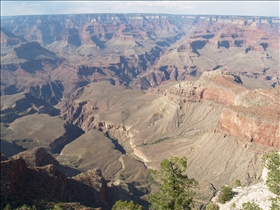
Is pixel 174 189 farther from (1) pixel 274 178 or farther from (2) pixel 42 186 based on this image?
(2) pixel 42 186

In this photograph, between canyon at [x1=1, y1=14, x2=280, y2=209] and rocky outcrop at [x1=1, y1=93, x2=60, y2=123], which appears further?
rocky outcrop at [x1=1, y1=93, x2=60, y2=123]

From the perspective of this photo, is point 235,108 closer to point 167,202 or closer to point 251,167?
point 251,167

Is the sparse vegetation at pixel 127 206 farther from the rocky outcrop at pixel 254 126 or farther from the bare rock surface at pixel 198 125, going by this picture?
the rocky outcrop at pixel 254 126

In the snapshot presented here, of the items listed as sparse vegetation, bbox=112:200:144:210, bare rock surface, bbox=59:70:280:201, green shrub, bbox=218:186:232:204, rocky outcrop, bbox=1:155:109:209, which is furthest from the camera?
bare rock surface, bbox=59:70:280:201

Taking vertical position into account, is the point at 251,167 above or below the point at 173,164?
above

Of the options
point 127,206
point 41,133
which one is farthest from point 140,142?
point 127,206

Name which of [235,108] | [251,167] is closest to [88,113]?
[235,108]

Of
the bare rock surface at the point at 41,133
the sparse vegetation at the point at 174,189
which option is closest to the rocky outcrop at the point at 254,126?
the sparse vegetation at the point at 174,189

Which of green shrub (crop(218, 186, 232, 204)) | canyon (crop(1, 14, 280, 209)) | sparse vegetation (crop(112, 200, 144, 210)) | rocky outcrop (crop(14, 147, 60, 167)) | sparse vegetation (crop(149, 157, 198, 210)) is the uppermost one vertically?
canyon (crop(1, 14, 280, 209))

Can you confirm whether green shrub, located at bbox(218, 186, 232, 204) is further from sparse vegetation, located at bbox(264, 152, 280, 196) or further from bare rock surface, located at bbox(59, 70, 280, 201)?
bare rock surface, located at bbox(59, 70, 280, 201)

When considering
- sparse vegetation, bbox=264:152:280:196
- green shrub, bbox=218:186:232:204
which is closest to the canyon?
green shrub, bbox=218:186:232:204

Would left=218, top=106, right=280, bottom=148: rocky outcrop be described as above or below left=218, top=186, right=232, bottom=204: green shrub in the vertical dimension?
above
